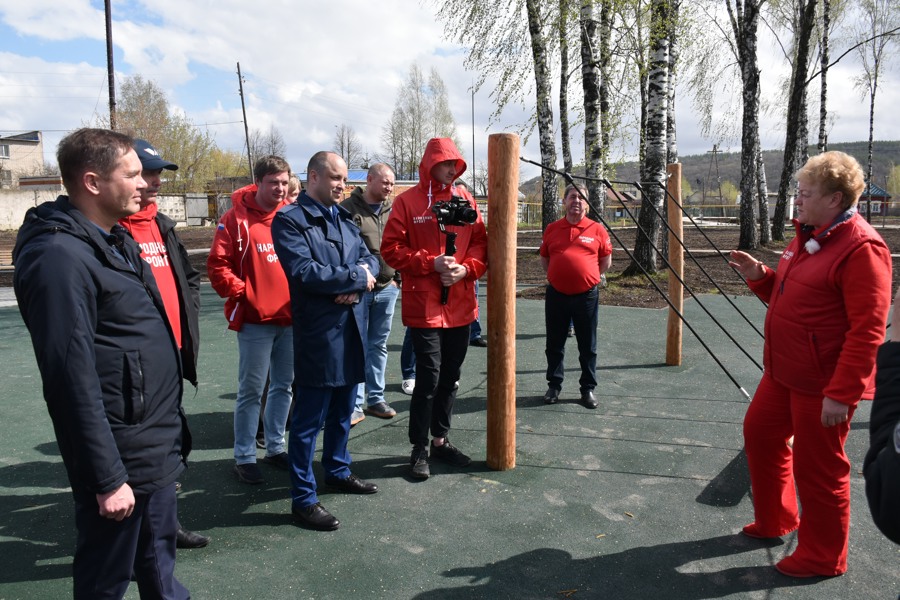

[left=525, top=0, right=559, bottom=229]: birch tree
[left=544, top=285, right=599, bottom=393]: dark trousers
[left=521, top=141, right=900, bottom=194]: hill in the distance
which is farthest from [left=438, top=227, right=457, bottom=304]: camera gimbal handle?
[left=521, top=141, right=900, bottom=194]: hill in the distance

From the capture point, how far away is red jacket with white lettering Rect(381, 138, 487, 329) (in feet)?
12.5

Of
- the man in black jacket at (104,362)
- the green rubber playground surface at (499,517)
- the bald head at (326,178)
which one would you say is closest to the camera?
the man in black jacket at (104,362)

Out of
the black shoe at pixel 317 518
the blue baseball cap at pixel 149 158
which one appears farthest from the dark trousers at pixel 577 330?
the blue baseball cap at pixel 149 158

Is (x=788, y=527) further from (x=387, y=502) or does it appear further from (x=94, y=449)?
(x=94, y=449)

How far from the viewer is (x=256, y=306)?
3.79m

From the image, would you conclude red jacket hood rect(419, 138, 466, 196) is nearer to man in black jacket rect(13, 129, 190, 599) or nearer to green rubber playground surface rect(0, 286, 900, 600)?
green rubber playground surface rect(0, 286, 900, 600)

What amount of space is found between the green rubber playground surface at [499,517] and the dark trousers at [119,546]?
0.64 metres

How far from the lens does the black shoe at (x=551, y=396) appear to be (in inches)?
214

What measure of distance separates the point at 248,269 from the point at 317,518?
5.14ft

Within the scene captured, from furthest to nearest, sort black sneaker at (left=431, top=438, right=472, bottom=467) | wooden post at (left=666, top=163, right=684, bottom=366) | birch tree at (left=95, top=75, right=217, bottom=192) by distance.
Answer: birch tree at (left=95, top=75, right=217, bottom=192) < wooden post at (left=666, top=163, right=684, bottom=366) < black sneaker at (left=431, top=438, right=472, bottom=467)

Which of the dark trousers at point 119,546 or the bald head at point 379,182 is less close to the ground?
the bald head at point 379,182

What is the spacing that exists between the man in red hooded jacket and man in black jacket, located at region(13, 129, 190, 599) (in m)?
1.65

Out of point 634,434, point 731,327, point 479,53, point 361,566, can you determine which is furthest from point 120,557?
point 479,53

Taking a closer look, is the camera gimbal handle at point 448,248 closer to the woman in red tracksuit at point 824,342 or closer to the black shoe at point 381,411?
the black shoe at point 381,411
